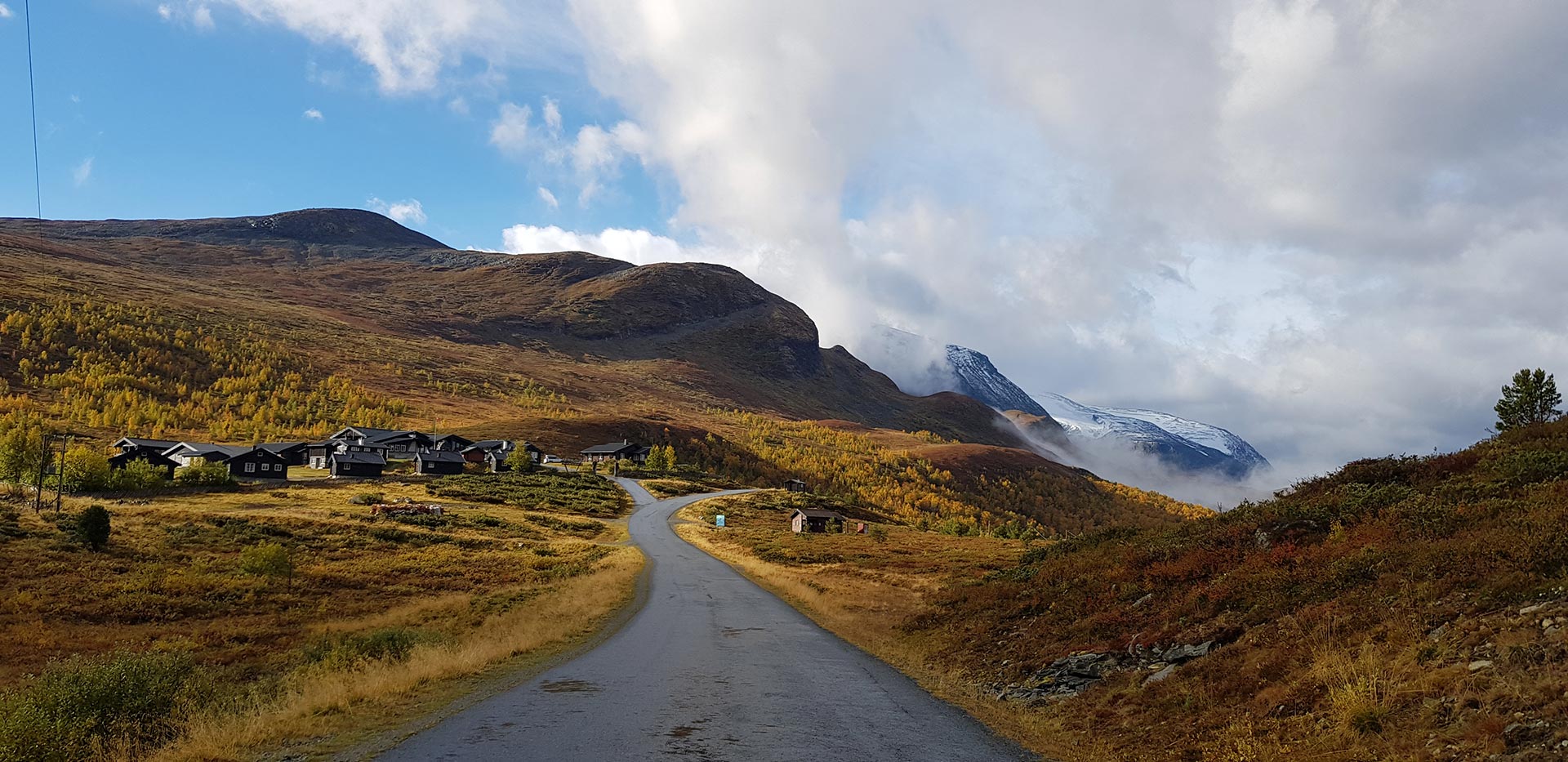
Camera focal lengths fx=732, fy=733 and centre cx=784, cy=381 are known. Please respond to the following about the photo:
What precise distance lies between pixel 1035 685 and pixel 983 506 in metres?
159

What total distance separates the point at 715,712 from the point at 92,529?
160 ft

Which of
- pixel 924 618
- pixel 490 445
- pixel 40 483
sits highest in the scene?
pixel 490 445

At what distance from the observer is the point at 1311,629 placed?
11844 mm

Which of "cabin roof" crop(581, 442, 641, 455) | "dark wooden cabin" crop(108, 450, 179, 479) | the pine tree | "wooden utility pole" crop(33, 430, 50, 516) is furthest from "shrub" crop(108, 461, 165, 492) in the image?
the pine tree

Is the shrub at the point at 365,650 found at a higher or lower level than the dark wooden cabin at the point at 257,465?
lower

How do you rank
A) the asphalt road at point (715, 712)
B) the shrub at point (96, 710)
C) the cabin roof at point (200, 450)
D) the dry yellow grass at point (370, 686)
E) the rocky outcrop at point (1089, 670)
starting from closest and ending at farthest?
the asphalt road at point (715, 712)
the dry yellow grass at point (370, 686)
the shrub at point (96, 710)
the rocky outcrop at point (1089, 670)
the cabin roof at point (200, 450)

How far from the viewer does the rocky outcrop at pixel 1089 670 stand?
1349cm

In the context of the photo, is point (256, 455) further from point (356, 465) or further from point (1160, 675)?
point (1160, 675)

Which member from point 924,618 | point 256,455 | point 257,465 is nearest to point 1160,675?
point 924,618

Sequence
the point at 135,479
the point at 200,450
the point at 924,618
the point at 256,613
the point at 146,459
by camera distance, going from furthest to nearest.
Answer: the point at 200,450, the point at 146,459, the point at 135,479, the point at 256,613, the point at 924,618

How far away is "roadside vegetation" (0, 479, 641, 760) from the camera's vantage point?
13055 millimetres

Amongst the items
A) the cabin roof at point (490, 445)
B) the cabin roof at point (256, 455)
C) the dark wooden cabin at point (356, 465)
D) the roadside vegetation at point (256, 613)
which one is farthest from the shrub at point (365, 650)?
the cabin roof at point (490, 445)

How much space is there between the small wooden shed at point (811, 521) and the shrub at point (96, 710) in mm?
69257

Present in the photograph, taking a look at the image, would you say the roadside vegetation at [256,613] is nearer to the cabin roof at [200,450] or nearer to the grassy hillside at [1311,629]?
the grassy hillside at [1311,629]
